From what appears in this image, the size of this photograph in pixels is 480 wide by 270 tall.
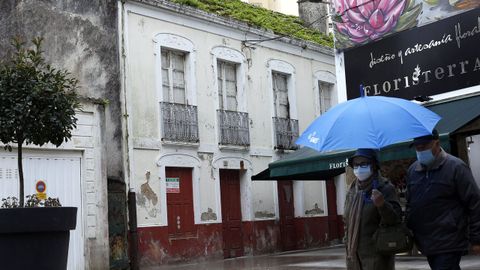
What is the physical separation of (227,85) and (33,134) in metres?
13.5

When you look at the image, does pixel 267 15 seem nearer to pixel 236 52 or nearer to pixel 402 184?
pixel 236 52

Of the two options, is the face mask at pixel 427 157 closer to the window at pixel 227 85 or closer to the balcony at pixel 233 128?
the balcony at pixel 233 128

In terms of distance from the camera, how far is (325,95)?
23062mm

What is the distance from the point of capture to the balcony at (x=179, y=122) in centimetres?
1675

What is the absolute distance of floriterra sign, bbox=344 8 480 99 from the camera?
11477mm

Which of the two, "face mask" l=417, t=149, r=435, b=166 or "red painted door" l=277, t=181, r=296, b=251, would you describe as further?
"red painted door" l=277, t=181, r=296, b=251

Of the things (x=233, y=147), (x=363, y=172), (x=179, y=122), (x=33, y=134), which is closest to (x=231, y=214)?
(x=233, y=147)

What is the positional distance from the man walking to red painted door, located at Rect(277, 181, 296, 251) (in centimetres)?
1510

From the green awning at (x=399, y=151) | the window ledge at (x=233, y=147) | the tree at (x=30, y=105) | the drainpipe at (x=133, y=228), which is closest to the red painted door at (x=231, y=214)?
the window ledge at (x=233, y=147)

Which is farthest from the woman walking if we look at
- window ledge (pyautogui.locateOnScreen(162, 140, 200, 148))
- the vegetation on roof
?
the vegetation on roof

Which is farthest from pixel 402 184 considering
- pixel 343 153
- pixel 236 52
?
pixel 236 52

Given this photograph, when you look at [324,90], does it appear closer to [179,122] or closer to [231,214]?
[231,214]

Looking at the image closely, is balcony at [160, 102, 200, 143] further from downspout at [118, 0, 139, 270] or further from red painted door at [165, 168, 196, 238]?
downspout at [118, 0, 139, 270]

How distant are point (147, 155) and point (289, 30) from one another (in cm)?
808
